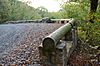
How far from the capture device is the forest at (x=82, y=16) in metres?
8.93

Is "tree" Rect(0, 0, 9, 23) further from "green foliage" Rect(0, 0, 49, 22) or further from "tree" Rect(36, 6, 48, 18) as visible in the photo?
"tree" Rect(36, 6, 48, 18)

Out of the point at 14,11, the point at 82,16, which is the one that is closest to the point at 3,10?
the point at 14,11

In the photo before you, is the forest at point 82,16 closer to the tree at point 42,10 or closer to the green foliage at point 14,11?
the green foliage at point 14,11

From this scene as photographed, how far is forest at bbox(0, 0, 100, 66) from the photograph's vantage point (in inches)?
352

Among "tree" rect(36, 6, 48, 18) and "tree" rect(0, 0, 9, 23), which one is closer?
"tree" rect(0, 0, 9, 23)

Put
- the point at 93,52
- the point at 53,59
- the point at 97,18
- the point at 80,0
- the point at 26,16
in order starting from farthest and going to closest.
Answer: the point at 26,16, the point at 80,0, the point at 97,18, the point at 93,52, the point at 53,59

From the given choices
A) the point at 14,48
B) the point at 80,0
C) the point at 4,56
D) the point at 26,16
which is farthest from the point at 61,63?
the point at 26,16

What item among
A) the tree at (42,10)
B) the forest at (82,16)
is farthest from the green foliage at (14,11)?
the tree at (42,10)

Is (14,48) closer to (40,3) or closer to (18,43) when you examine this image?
(18,43)

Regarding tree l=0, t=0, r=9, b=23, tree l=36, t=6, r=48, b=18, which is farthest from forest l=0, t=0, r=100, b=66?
tree l=36, t=6, r=48, b=18

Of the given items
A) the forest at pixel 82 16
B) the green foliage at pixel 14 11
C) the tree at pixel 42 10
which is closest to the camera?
the forest at pixel 82 16

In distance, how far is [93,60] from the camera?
290 inches

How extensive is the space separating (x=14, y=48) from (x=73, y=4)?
8481 millimetres

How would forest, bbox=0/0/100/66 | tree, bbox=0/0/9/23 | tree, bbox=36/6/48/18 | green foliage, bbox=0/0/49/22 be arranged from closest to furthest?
forest, bbox=0/0/100/66 → tree, bbox=0/0/9/23 → green foliage, bbox=0/0/49/22 → tree, bbox=36/6/48/18
